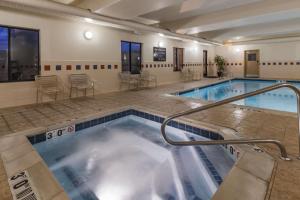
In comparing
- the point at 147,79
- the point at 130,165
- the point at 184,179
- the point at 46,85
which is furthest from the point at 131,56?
the point at 184,179

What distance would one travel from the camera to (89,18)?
520 cm

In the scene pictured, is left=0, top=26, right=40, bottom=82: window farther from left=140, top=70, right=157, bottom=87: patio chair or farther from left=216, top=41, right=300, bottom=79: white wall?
left=216, top=41, right=300, bottom=79: white wall

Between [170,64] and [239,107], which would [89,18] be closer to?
[239,107]

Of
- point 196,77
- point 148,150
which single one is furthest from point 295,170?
point 196,77

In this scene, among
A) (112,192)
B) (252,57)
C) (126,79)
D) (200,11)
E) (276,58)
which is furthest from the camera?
(252,57)

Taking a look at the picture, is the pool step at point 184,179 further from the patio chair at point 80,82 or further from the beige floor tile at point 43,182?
the patio chair at point 80,82

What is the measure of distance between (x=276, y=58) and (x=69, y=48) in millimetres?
11784

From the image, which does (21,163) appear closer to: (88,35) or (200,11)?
(88,35)

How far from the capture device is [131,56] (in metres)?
8.14

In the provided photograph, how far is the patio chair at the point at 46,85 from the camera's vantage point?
522 cm

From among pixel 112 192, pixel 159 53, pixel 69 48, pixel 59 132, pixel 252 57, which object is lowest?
pixel 112 192

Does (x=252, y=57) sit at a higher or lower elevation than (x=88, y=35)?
higher

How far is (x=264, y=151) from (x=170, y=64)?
810cm

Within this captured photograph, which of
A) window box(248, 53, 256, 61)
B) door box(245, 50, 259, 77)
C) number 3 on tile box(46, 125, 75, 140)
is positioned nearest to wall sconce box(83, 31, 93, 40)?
number 3 on tile box(46, 125, 75, 140)
